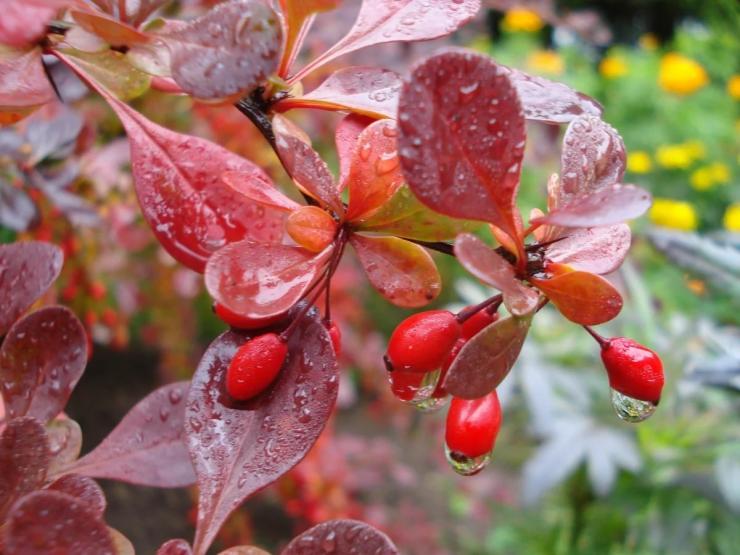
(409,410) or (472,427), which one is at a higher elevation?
(472,427)

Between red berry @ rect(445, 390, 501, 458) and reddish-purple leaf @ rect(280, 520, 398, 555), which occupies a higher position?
red berry @ rect(445, 390, 501, 458)

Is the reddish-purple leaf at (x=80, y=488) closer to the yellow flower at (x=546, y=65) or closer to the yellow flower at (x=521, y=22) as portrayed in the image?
the yellow flower at (x=546, y=65)

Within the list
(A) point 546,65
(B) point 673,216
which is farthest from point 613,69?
(B) point 673,216

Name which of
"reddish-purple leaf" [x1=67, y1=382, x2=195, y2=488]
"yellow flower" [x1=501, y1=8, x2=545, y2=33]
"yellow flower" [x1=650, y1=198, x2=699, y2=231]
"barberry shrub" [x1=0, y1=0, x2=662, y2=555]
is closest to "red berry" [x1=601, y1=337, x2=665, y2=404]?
"barberry shrub" [x1=0, y1=0, x2=662, y2=555]

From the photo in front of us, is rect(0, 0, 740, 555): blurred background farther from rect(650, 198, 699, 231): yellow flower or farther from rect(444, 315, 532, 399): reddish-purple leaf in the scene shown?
rect(444, 315, 532, 399): reddish-purple leaf

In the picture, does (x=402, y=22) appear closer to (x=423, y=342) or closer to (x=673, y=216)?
(x=423, y=342)

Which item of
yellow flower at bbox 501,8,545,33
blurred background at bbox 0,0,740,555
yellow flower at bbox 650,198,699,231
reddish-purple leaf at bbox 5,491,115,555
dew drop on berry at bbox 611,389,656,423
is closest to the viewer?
reddish-purple leaf at bbox 5,491,115,555

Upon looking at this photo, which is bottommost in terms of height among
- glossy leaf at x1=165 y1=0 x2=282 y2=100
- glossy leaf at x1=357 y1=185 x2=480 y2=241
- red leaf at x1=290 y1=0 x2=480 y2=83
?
glossy leaf at x1=357 y1=185 x2=480 y2=241
